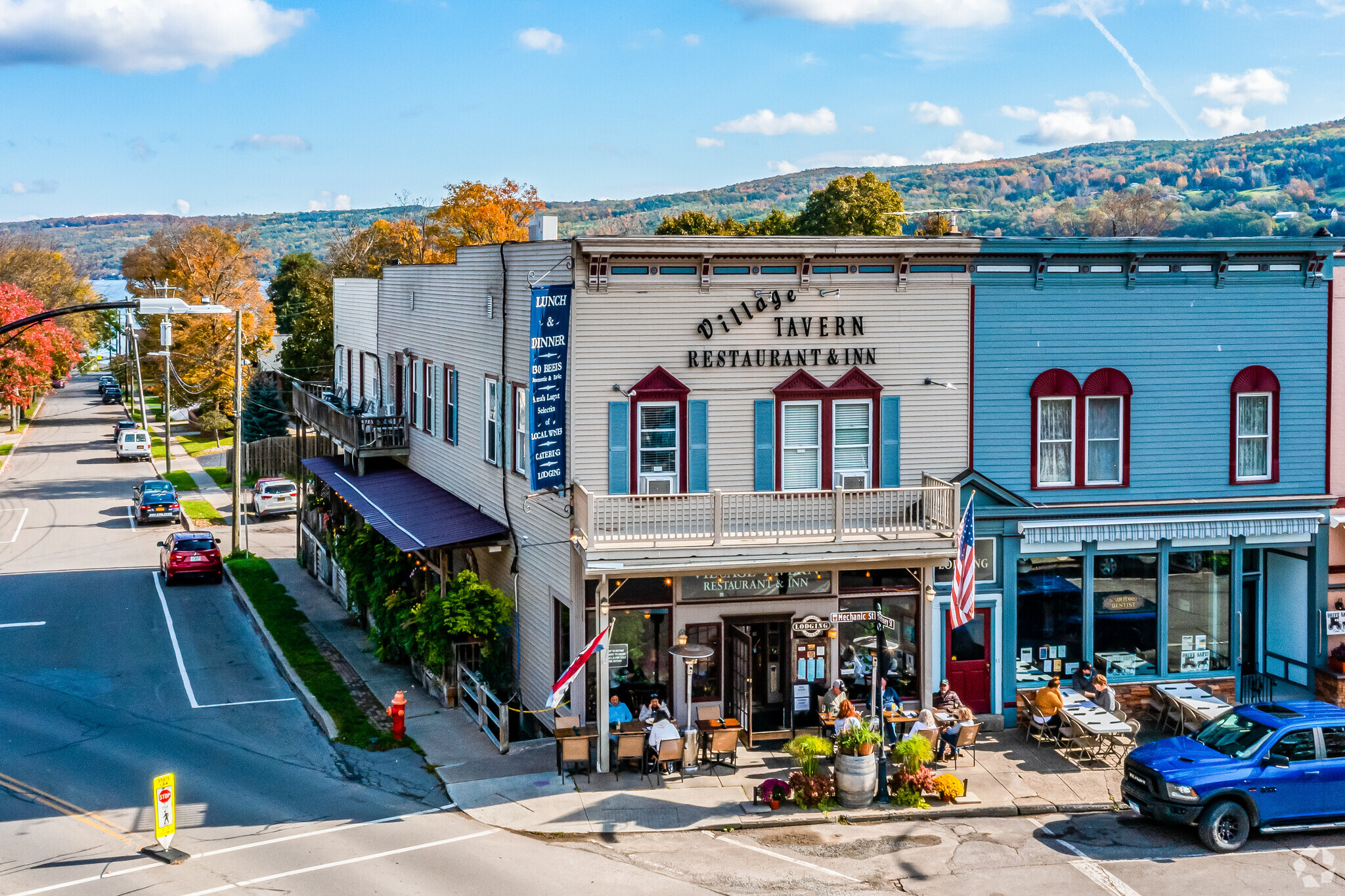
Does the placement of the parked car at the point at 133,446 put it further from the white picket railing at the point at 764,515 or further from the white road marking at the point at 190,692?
the white picket railing at the point at 764,515

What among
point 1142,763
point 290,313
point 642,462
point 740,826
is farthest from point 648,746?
point 290,313

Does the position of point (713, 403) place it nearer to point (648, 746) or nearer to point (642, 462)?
point (642, 462)

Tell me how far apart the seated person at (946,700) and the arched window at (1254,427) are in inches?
277

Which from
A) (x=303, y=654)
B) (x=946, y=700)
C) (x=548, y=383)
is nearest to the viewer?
(x=548, y=383)

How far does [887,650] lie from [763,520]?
3.71m

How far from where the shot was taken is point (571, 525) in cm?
2119

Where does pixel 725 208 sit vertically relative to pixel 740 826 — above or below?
above

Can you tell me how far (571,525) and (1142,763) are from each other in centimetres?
943

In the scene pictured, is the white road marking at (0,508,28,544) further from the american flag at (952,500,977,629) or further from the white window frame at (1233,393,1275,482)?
the white window frame at (1233,393,1275,482)

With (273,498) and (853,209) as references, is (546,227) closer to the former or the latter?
(273,498)

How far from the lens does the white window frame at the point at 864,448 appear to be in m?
22.4

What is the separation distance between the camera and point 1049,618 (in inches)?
934

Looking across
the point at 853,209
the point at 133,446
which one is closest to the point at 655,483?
the point at 853,209

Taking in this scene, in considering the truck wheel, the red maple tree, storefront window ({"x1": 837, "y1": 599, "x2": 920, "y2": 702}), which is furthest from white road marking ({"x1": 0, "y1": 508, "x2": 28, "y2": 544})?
the truck wheel
